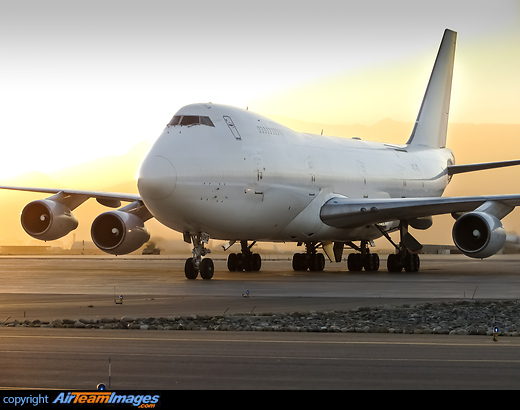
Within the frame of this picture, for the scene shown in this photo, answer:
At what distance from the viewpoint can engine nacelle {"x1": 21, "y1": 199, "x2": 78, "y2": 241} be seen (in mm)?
29844

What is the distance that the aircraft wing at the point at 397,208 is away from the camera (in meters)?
27.0

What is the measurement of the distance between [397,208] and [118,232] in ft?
27.9

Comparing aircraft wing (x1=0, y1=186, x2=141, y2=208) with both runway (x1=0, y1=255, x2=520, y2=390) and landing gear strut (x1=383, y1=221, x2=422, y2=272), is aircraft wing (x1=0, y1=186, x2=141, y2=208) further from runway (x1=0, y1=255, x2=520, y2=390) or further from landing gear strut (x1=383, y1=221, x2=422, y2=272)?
runway (x1=0, y1=255, x2=520, y2=390)

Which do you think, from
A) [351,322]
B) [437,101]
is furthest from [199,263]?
[437,101]

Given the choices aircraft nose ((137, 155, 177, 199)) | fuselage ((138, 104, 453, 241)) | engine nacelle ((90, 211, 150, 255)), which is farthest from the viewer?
engine nacelle ((90, 211, 150, 255))

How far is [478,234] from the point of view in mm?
26281

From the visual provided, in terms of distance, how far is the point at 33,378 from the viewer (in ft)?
25.8

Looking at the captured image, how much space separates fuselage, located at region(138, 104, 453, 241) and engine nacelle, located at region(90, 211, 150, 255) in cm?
310

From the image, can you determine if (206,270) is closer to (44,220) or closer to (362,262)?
(44,220)

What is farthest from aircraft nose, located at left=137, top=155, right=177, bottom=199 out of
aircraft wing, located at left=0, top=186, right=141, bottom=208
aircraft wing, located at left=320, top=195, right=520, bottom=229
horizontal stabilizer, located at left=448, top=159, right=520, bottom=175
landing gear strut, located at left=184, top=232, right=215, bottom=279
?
horizontal stabilizer, located at left=448, top=159, right=520, bottom=175

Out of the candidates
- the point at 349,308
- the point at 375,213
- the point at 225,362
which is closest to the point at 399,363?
the point at 225,362

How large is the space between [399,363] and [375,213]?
65.0ft

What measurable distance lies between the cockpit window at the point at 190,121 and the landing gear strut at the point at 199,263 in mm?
2990
